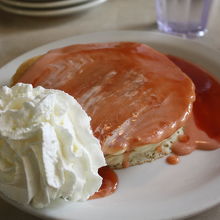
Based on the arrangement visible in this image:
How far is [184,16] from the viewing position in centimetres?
175

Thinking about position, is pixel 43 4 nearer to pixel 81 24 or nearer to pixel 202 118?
pixel 81 24

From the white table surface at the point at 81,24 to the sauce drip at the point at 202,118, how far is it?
337mm

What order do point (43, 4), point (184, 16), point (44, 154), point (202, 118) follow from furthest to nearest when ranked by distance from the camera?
point (43, 4), point (184, 16), point (202, 118), point (44, 154)

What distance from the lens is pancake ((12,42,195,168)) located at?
45.5 inches

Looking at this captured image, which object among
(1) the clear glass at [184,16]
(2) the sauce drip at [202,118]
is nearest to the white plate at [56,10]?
(1) the clear glass at [184,16]

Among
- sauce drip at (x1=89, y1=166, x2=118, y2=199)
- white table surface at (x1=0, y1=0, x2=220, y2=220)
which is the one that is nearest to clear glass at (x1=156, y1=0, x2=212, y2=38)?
white table surface at (x1=0, y1=0, x2=220, y2=220)

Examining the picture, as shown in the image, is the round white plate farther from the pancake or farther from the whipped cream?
the whipped cream

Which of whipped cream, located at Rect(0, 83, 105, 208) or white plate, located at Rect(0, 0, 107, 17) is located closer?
whipped cream, located at Rect(0, 83, 105, 208)

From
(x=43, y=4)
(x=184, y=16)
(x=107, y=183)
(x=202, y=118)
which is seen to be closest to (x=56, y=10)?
(x=43, y=4)

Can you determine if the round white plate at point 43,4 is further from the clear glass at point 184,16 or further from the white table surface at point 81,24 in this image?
the clear glass at point 184,16

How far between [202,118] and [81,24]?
2.83ft

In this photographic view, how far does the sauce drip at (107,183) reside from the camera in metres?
1.08

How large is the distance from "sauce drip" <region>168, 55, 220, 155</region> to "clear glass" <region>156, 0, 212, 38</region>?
338mm

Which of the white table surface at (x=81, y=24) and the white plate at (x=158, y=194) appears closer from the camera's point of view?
the white plate at (x=158, y=194)
